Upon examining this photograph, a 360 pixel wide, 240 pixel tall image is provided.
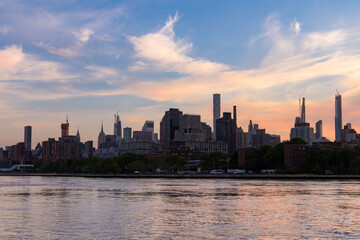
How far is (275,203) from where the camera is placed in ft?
254

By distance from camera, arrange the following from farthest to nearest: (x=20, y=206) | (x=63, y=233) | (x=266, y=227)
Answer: (x=20, y=206), (x=266, y=227), (x=63, y=233)

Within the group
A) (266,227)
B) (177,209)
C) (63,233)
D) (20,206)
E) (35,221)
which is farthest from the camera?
(20,206)

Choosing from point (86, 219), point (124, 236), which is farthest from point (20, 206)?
point (124, 236)

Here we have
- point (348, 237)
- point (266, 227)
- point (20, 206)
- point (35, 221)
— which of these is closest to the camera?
point (348, 237)

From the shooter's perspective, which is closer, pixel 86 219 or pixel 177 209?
pixel 86 219

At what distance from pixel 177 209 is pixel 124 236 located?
2454 centimetres

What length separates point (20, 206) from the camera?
2923 inches

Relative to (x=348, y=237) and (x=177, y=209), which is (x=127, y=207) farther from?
(x=348, y=237)

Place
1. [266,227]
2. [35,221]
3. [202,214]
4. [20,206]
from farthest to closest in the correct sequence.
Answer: [20,206]
[202,214]
[35,221]
[266,227]

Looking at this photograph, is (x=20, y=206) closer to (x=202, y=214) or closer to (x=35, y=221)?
(x=35, y=221)

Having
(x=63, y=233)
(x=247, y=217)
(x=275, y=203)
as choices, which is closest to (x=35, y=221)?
(x=63, y=233)

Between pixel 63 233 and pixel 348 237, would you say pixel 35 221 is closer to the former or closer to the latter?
pixel 63 233

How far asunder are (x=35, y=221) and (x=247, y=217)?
81.0 feet

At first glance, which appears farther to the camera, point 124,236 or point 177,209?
point 177,209
